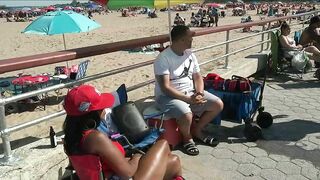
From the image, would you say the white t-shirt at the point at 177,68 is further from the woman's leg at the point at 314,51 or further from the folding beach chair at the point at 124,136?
the woman's leg at the point at 314,51

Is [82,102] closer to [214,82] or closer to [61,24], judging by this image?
[214,82]

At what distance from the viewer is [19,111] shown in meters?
8.53

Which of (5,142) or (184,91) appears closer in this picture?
(5,142)

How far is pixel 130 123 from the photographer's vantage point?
339 centimetres

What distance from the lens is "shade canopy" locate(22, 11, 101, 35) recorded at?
9.02m

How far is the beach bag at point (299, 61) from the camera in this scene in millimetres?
7449

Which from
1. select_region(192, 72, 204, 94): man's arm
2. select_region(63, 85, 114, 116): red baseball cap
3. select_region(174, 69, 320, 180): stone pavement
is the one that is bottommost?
select_region(174, 69, 320, 180): stone pavement

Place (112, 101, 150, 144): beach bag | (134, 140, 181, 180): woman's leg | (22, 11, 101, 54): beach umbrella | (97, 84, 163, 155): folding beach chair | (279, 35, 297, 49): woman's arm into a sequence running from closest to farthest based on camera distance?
(134, 140, 181, 180): woman's leg < (97, 84, 163, 155): folding beach chair < (112, 101, 150, 144): beach bag < (279, 35, 297, 49): woman's arm < (22, 11, 101, 54): beach umbrella

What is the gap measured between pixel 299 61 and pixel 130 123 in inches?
200

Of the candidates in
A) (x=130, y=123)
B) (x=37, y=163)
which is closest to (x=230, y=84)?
(x=130, y=123)

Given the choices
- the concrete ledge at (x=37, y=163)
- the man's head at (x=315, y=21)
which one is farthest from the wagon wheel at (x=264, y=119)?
the man's head at (x=315, y=21)

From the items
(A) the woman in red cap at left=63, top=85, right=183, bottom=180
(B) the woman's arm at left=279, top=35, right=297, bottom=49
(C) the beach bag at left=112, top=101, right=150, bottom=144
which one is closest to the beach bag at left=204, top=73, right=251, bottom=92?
(C) the beach bag at left=112, top=101, right=150, bottom=144

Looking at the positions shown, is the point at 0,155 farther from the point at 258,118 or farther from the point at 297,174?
the point at 258,118

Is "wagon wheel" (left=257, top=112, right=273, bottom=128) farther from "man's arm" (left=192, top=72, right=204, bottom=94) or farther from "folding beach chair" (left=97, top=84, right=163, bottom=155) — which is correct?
"folding beach chair" (left=97, top=84, right=163, bottom=155)
